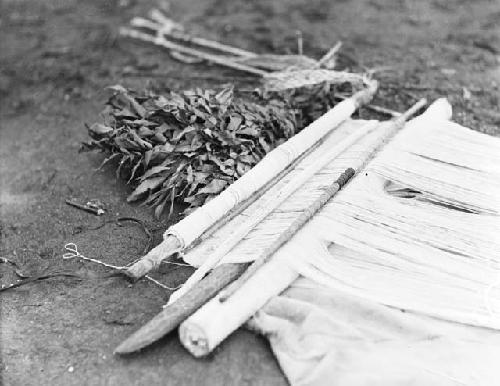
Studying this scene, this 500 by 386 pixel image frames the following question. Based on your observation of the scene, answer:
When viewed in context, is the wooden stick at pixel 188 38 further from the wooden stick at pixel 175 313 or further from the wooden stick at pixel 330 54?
the wooden stick at pixel 175 313

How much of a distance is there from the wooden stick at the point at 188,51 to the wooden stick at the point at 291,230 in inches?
82.8

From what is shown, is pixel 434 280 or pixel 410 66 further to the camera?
pixel 410 66

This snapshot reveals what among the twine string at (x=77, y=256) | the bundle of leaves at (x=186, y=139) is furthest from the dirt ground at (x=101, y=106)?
the bundle of leaves at (x=186, y=139)

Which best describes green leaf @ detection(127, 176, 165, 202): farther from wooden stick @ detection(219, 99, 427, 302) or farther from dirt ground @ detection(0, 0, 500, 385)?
wooden stick @ detection(219, 99, 427, 302)

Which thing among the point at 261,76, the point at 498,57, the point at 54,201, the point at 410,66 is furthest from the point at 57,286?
the point at 498,57

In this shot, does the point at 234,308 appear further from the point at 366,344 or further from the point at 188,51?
the point at 188,51

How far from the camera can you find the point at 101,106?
573 cm

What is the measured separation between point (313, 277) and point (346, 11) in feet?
16.1

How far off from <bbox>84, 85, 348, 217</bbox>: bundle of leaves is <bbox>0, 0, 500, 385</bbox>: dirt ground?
0.22 m

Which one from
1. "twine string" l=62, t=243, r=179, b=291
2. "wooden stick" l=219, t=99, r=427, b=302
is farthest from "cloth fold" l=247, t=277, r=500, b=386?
"twine string" l=62, t=243, r=179, b=291

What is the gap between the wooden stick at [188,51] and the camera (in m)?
5.91

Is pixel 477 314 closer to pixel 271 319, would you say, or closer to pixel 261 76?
pixel 271 319

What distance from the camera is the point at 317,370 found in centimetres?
282

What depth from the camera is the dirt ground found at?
10.2ft
